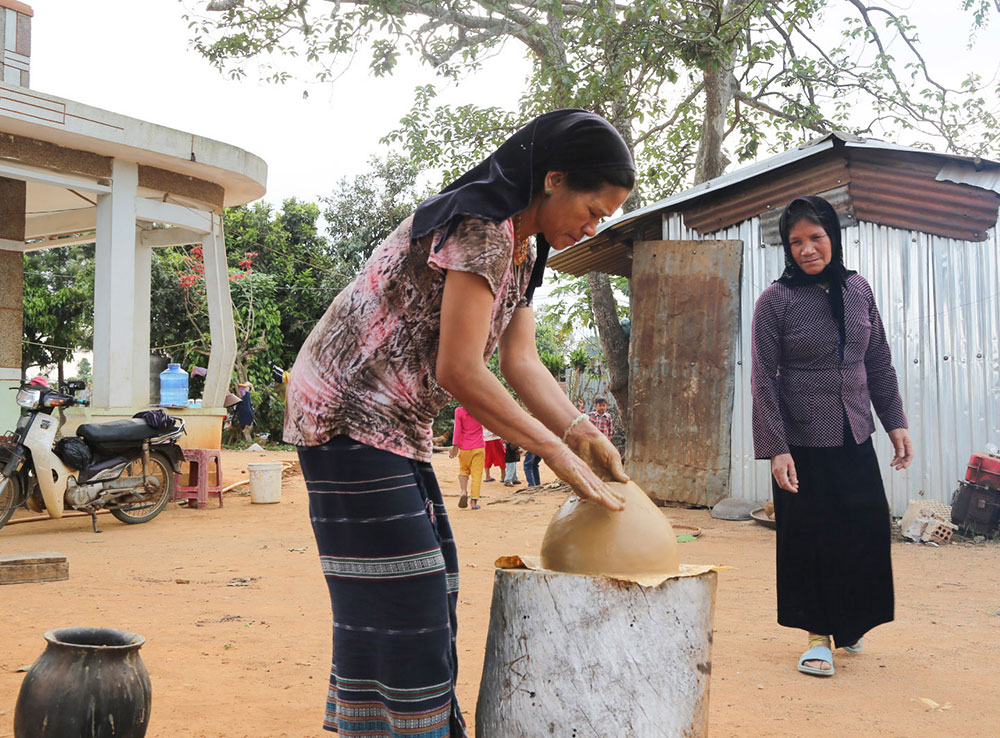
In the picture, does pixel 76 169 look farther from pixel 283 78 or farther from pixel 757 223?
pixel 757 223

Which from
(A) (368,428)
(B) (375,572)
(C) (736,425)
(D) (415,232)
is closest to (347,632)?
(B) (375,572)

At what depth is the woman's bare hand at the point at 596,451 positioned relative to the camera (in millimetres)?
2166

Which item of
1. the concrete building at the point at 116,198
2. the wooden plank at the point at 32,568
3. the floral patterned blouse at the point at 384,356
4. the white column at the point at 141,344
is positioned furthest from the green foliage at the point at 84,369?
the floral patterned blouse at the point at 384,356

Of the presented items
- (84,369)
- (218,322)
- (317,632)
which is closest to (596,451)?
(317,632)

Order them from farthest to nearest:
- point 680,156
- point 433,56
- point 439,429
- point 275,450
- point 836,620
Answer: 1. point 439,429
2. point 275,450
3. point 680,156
4. point 433,56
5. point 836,620

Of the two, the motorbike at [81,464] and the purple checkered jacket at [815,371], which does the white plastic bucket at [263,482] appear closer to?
the motorbike at [81,464]

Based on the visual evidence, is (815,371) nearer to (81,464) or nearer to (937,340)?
(937,340)

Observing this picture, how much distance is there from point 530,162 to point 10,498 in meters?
6.33

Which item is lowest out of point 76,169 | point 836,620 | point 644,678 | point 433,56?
point 836,620

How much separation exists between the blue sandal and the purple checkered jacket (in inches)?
31.3

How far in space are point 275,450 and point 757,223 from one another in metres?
11.5

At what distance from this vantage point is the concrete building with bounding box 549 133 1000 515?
7.22 metres

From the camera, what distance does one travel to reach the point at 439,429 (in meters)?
21.4

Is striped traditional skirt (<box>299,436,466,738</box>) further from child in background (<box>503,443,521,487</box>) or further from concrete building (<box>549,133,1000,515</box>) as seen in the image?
child in background (<box>503,443,521,487</box>)
